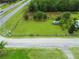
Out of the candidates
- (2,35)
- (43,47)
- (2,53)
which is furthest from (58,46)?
(2,35)

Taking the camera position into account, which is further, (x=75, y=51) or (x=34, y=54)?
(x=75, y=51)

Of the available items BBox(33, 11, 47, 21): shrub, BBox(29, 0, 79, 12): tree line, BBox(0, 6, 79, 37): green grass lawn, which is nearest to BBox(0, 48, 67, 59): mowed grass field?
BBox(0, 6, 79, 37): green grass lawn

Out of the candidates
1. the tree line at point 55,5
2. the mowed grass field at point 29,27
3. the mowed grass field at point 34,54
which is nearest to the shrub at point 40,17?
the mowed grass field at point 29,27

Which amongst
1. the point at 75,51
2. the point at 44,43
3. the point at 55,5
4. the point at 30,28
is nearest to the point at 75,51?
the point at 75,51

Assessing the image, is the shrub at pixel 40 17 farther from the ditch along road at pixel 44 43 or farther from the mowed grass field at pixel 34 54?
the mowed grass field at pixel 34 54

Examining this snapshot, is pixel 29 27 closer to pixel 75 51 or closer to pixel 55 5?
pixel 75 51

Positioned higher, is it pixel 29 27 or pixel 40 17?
pixel 40 17

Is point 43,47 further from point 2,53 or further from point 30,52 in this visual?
point 2,53
